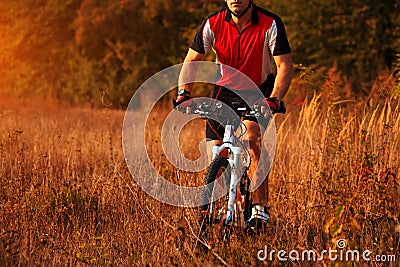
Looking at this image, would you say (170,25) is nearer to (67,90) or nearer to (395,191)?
(67,90)

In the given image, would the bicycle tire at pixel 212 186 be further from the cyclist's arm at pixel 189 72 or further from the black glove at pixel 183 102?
the cyclist's arm at pixel 189 72

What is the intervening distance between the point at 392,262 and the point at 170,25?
21549 mm

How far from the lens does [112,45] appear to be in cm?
2630

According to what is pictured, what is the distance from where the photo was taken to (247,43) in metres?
5.62

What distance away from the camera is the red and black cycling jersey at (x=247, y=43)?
18.2ft

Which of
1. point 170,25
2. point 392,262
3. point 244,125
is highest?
point 170,25

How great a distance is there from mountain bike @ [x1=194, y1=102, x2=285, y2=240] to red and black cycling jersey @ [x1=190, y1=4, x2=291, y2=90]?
0.44 m

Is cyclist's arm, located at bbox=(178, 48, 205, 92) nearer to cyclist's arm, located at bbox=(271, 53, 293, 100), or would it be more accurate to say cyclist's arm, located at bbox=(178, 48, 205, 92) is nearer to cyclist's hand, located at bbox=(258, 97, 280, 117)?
cyclist's arm, located at bbox=(271, 53, 293, 100)

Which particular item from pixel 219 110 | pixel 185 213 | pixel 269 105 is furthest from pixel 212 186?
pixel 185 213

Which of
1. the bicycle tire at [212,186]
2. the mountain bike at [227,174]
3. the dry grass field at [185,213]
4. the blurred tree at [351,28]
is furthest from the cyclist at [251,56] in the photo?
the blurred tree at [351,28]

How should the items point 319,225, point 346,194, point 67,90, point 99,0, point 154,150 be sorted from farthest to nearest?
point 67,90, point 99,0, point 154,150, point 346,194, point 319,225

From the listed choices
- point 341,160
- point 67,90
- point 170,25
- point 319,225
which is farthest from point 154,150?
point 67,90

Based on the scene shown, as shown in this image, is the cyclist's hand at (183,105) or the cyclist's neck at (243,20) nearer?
the cyclist's hand at (183,105)

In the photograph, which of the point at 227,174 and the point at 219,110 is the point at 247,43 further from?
the point at 227,174
